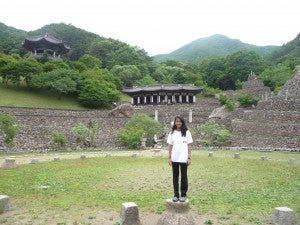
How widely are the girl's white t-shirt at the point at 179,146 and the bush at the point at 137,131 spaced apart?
95.2 ft

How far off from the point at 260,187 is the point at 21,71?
148 feet

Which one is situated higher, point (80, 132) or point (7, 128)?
point (7, 128)

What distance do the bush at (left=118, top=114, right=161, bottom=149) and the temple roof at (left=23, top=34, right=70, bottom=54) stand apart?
1435 inches

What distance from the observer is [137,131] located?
3775 centimetres

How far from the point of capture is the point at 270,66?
3191 inches

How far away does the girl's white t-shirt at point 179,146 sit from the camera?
838 cm

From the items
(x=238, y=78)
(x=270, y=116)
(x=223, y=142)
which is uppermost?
(x=238, y=78)

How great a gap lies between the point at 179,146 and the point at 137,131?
96.6ft

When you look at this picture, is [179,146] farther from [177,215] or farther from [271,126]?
[271,126]

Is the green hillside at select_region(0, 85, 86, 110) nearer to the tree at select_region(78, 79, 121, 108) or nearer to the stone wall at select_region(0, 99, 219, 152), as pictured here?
the tree at select_region(78, 79, 121, 108)

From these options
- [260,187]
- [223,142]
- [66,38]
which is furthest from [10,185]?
[66,38]

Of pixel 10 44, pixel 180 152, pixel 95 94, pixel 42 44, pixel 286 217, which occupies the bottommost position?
pixel 286 217

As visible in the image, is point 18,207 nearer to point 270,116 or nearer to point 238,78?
point 270,116

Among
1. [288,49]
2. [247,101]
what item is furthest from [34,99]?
[288,49]
